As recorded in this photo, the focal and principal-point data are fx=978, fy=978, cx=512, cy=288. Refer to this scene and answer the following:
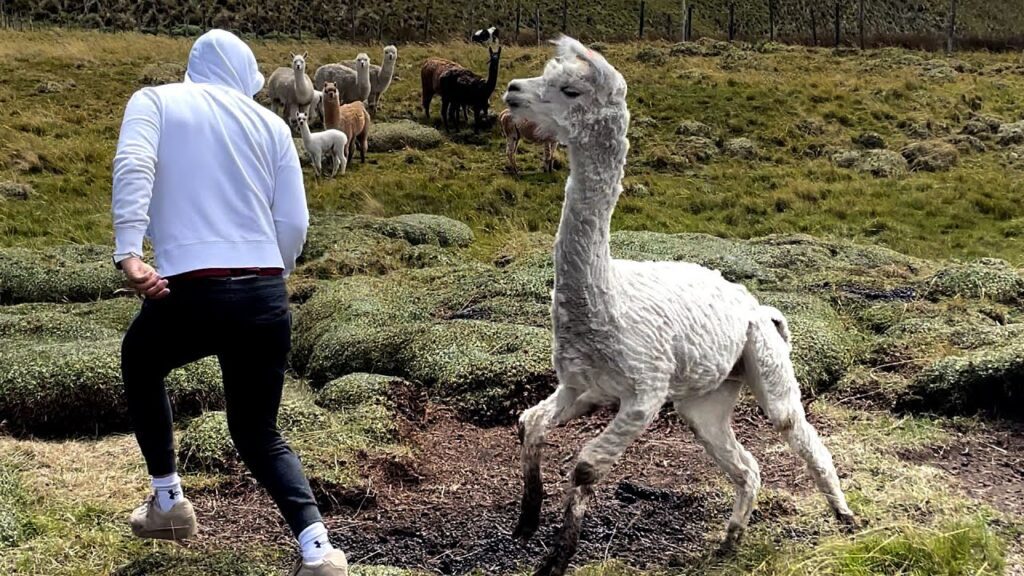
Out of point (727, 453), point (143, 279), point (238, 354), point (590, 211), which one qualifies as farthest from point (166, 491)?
point (727, 453)

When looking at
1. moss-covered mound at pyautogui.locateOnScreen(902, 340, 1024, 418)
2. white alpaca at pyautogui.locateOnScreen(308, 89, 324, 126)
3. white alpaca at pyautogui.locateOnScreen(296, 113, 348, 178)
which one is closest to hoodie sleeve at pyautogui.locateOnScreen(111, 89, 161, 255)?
moss-covered mound at pyautogui.locateOnScreen(902, 340, 1024, 418)

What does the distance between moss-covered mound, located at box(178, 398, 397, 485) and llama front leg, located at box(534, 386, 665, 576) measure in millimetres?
1767

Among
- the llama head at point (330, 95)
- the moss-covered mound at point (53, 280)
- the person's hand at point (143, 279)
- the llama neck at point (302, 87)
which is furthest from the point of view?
the llama neck at point (302, 87)

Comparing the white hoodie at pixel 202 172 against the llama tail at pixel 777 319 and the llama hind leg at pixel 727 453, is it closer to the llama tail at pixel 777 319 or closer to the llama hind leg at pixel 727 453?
the llama hind leg at pixel 727 453

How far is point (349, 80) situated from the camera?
74.0ft

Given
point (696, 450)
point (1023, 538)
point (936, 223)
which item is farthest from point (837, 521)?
point (936, 223)

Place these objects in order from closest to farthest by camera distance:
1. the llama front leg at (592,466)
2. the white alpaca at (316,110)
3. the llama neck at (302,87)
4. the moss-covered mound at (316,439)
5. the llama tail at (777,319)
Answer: the llama front leg at (592,466)
the llama tail at (777,319)
the moss-covered mound at (316,439)
the llama neck at (302,87)
the white alpaca at (316,110)

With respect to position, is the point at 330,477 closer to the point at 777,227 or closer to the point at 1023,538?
the point at 1023,538

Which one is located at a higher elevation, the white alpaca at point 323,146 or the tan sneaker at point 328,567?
the tan sneaker at point 328,567

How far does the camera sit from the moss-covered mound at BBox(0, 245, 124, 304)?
32.7ft

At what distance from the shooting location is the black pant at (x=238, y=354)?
3.62 m

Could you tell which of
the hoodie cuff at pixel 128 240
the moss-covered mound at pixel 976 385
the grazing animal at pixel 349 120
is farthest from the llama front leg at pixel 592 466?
the grazing animal at pixel 349 120

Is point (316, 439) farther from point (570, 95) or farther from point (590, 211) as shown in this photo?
point (570, 95)

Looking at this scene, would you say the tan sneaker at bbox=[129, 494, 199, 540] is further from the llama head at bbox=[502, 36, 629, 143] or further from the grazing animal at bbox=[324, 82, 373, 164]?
the grazing animal at bbox=[324, 82, 373, 164]
